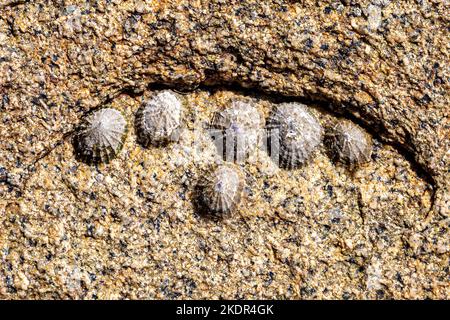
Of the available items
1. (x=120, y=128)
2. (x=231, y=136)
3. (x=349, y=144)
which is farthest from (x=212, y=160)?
(x=349, y=144)

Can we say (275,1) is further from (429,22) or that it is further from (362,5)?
(429,22)

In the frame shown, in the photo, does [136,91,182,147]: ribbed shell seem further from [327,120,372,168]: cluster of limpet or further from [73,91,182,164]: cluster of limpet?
[327,120,372,168]: cluster of limpet

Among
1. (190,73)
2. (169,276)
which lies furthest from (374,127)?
(169,276)

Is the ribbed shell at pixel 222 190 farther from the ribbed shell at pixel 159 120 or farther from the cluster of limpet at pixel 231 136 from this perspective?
the ribbed shell at pixel 159 120

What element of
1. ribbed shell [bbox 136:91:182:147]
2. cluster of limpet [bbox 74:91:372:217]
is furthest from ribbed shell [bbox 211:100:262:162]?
ribbed shell [bbox 136:91:182:147]

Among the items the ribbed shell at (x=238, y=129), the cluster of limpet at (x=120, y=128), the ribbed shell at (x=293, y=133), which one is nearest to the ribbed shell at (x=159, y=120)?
the cluster of limpet at (x=120, y=128)

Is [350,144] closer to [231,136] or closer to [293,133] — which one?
[293,133]
